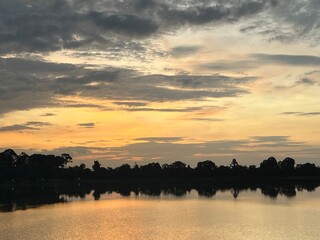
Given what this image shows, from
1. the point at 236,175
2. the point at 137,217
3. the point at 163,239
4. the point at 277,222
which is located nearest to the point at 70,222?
the point at 137,217

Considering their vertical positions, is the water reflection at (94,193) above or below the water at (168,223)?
above

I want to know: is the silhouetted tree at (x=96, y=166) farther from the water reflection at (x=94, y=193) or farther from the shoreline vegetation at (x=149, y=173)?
the water reflection at (x=94, y=193)

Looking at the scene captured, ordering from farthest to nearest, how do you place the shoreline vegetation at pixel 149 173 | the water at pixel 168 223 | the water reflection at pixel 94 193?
the shoreline vegetation at pixel 149 173
the water reflection at pixel 94 193
the water at pixel 168 223

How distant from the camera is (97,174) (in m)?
169

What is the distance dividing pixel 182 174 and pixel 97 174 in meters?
30.7

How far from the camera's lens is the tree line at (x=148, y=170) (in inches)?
5758

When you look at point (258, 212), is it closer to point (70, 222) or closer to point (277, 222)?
point (277, 222)

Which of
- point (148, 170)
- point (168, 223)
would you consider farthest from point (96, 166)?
point (168, 223)

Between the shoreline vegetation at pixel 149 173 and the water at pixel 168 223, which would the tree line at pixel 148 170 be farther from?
the water at pixel 168 223

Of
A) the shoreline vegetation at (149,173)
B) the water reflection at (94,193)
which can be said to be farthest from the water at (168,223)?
the shoreline vegetation at (149,173)

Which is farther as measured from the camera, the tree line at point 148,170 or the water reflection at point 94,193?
the tree line at point 148,170

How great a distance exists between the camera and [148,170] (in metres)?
171

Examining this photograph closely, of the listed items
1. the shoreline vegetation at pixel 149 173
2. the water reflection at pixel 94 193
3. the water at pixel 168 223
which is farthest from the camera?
the shoreline vegetation at pixel 149 173

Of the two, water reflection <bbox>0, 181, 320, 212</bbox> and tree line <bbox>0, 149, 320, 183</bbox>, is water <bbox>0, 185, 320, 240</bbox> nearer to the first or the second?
water reflection <bbox>0, 181, 320, 212</bbox>
